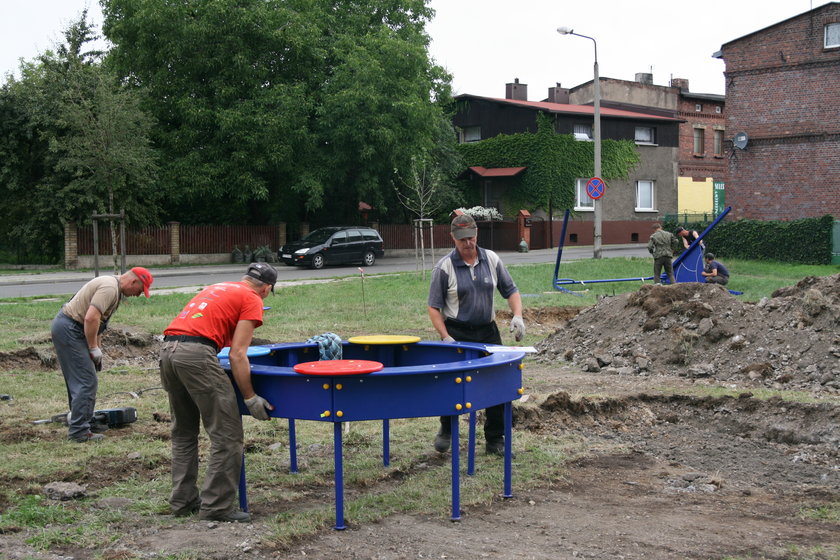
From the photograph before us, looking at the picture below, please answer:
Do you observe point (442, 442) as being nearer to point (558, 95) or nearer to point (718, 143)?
point (718, 143)

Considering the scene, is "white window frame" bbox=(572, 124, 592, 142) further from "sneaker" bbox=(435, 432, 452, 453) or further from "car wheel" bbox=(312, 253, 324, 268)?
"sneaker" bbox=(435, 432, 452, 453)

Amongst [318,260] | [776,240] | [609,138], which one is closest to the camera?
[776,240]

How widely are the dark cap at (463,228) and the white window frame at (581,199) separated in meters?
37.5

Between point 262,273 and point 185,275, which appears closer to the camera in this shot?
point 262,273

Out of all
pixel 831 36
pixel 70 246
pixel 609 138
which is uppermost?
pixel 831 36

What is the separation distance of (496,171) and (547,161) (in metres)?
2.72

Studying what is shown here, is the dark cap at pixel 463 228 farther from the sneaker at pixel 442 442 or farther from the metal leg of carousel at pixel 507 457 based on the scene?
the sneaker at pixel 442 442

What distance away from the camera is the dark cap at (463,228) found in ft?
21.9

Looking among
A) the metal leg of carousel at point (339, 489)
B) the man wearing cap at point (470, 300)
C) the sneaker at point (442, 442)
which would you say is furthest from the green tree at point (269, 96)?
the metal leg of carousel at point (339, 489)

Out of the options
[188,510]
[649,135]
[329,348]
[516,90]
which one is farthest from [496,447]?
[516,90]

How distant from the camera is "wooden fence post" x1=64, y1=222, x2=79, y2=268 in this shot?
30.0 metres

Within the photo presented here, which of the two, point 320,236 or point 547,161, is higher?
point 547,161

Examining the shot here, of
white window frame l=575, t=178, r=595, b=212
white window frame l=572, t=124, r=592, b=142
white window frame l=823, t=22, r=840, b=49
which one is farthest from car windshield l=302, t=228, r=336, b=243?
white window frame l=823, t=22, r=840, b=49

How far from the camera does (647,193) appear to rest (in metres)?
46.3
